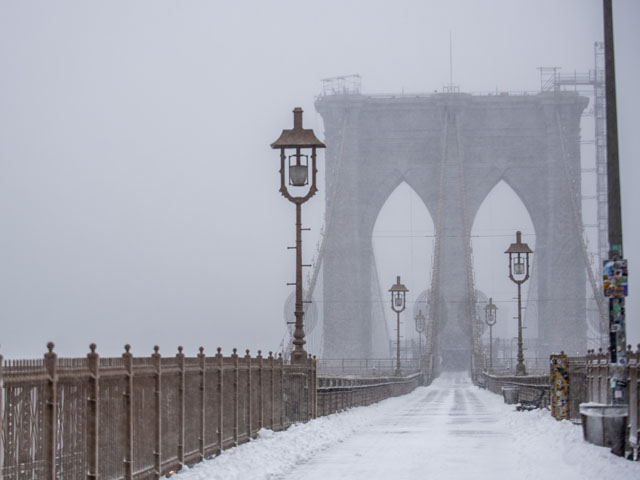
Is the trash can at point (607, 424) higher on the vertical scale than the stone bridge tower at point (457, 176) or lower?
lower

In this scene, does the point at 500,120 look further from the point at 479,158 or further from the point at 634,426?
the point at 634,426

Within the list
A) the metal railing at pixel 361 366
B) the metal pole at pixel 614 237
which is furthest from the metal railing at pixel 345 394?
the metal railing at pixel 361 366

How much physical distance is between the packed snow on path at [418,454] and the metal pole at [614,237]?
941 millimetres

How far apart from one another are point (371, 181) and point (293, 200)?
3476 inches

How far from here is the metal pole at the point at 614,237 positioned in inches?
578

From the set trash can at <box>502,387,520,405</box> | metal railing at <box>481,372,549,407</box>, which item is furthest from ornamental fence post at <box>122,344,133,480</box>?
trash can at <box>502,387,520,405</box>

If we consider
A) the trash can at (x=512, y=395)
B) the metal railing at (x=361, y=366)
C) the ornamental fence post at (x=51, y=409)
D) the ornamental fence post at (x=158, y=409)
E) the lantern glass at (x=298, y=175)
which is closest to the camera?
the ornamental fence post at (x=51, y=409)

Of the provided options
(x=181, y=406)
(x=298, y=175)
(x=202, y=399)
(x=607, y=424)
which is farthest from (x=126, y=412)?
(x=298, y=175)

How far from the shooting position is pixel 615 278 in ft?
50.0

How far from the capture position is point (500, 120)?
11244 centimetres

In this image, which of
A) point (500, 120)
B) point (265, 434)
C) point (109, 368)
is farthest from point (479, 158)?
point (109, 368)

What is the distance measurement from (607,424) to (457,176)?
9861cm

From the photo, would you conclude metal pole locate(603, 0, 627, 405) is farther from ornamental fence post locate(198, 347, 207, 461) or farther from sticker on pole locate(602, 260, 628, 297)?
ornamental fence post locate(198, 347, 207, 461)

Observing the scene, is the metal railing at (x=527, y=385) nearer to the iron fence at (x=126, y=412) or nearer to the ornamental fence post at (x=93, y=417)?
the iron fence at (x=126, y=412)
